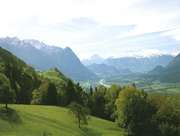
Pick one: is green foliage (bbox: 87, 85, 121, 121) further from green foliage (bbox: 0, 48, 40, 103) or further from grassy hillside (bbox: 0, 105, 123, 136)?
green foliage (bbox: 0, 48, 40, 103)

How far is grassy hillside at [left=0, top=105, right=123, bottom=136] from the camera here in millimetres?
85688

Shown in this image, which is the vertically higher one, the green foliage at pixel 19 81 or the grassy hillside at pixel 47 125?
the green foliage at pixel 19 81

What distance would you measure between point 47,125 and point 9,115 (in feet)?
31.7

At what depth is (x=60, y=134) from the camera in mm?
91438

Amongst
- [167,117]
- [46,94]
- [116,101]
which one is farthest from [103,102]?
[167,117]

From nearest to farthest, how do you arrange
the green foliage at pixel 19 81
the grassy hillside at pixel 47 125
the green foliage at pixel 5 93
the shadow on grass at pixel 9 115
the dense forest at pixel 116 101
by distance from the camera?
the grassy hillside at pixel 47 125 → the shadow on grass at pixel 9 115 → the green foliage at pixel 5 93 → the dense forest at pixel 116 101 → the green foliage at pixel 19 81

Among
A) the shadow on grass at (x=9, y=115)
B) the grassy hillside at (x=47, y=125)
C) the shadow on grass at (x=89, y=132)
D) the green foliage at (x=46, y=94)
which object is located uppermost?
the green foliage at (x=46, y=94)

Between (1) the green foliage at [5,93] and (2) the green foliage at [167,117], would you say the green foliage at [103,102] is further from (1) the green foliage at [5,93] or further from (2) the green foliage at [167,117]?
(1) the green foliage at [5,93]

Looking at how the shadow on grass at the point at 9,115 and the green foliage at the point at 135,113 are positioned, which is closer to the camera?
the shadow on grass at the point at 9,115

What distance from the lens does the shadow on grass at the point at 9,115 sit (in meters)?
90.4

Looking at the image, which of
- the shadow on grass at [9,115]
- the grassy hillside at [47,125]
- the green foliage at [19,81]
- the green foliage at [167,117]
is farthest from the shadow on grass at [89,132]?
the green foliage at [19,81]

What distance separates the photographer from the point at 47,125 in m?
96.8

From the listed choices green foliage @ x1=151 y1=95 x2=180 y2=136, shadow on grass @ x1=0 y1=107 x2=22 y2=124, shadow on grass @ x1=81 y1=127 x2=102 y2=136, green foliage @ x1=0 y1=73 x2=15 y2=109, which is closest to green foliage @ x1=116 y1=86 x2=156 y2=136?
green foliage @ x1=151 y1=95 x2=180 y2=136

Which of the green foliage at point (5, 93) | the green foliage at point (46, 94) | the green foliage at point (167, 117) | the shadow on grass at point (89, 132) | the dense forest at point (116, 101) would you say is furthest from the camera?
the green foliage at point (46, 94)
